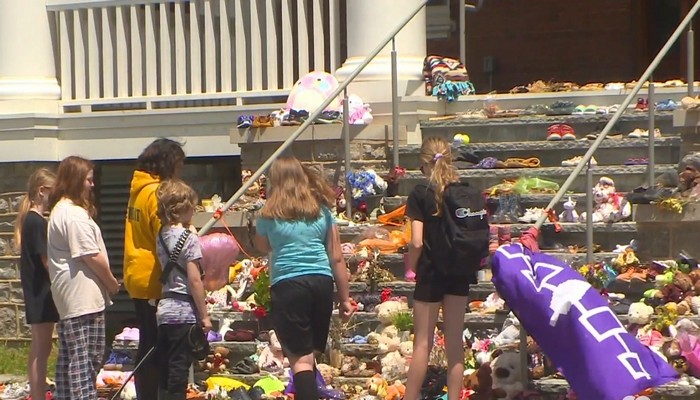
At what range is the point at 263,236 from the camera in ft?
24.5

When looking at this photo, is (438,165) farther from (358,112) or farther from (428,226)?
(358,112)

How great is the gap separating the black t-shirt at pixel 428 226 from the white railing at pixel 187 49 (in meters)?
4.11

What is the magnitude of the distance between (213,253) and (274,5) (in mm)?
3289

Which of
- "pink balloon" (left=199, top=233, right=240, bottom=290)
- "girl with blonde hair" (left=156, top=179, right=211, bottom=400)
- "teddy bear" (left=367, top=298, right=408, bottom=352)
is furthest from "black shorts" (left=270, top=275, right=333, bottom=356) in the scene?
"pink balloon" (left=199, top=233, right=240, bottom=290)

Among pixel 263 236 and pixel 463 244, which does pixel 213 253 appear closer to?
pixel 263 236

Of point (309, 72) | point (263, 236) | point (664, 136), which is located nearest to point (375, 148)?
point (309, 72)

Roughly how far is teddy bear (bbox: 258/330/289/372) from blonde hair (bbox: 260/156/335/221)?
1675 mm

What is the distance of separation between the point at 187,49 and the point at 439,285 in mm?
5656

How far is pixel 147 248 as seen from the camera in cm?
780

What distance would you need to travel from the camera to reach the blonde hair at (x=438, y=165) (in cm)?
752

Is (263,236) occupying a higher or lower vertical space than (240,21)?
lower

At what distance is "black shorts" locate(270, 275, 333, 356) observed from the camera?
720cm

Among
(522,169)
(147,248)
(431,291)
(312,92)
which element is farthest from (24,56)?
(431,291)

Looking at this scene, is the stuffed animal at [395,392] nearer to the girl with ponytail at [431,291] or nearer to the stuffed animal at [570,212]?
the girl with ponytail at [431,291]
